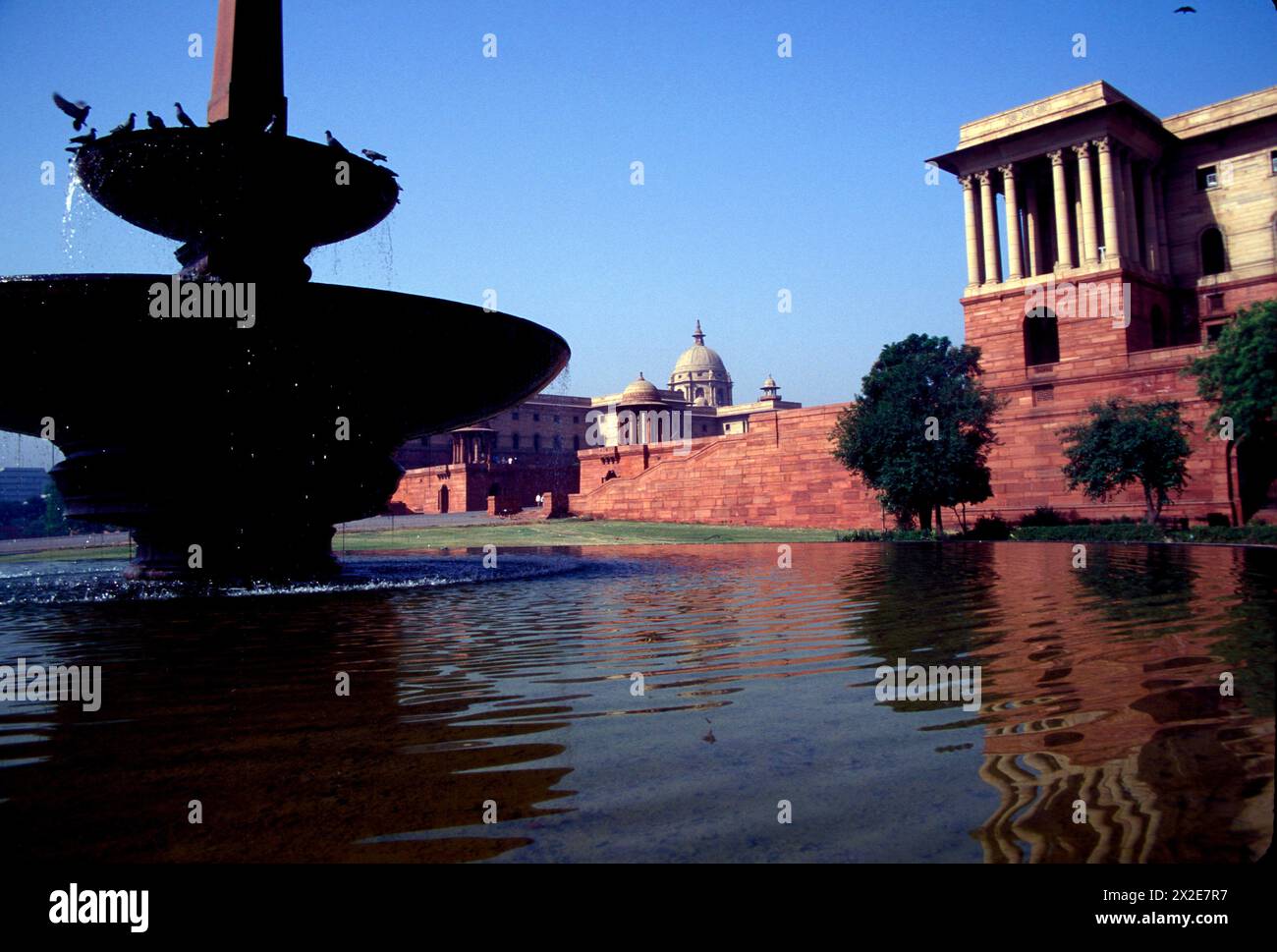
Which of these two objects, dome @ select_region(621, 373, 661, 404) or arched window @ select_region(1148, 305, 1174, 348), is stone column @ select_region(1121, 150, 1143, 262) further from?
dome @ select_region(621, 373, 661, 404)

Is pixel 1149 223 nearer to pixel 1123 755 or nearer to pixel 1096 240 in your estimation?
pixel 1096 240

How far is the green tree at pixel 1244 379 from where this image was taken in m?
22.0

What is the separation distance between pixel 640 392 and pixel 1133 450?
4930cm

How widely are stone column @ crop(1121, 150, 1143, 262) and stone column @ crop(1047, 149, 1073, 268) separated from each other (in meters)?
2.06

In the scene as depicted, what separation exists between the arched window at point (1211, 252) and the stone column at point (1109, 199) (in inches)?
239

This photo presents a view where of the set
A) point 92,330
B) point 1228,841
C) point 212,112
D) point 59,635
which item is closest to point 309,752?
point 1228,841

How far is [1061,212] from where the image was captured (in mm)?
35500

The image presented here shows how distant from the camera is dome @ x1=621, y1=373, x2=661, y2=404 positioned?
67.0 meters

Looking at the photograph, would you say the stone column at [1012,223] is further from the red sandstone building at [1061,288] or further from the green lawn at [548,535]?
the green lawn at [548,535]

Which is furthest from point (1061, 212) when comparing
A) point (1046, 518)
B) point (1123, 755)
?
point (1123, 755)

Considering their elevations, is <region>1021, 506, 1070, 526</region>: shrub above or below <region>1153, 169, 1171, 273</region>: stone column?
below

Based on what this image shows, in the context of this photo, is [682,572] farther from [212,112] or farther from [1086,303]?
[1086,303]

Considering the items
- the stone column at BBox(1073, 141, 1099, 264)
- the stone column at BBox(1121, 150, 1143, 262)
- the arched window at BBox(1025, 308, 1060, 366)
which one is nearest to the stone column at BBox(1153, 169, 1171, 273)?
the stone column at BBox(1121, 150, 1143, 262)

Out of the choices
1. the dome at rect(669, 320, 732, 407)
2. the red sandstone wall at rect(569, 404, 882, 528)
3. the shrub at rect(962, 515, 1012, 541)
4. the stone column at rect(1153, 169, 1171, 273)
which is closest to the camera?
the shrub at rect(962, 515, 1012, 541)
